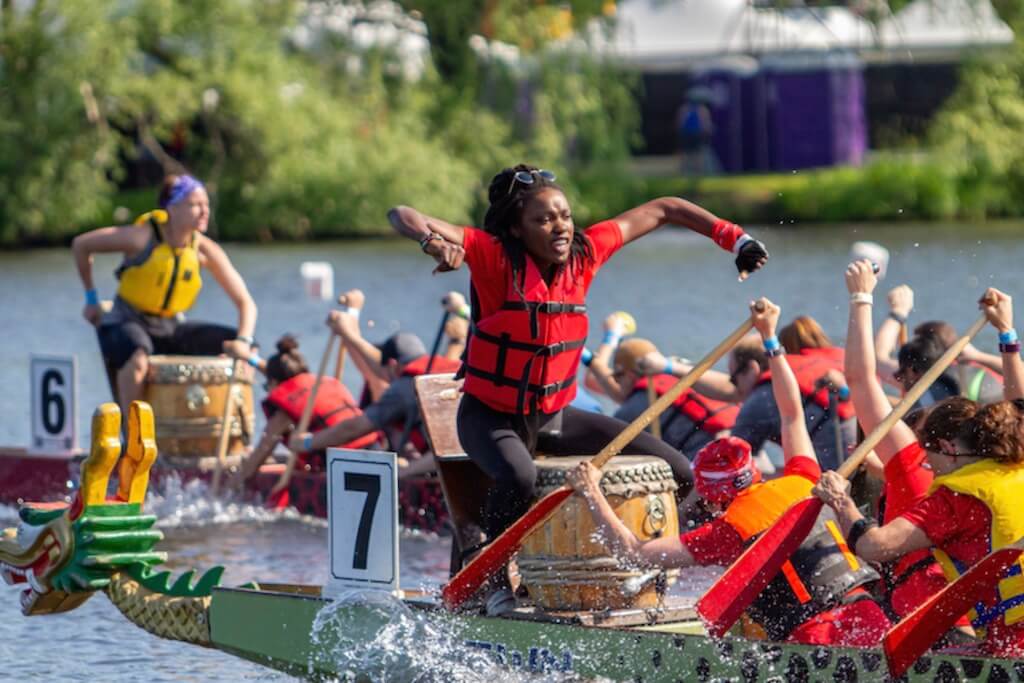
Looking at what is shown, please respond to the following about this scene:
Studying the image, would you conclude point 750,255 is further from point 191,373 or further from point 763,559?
point 191,373

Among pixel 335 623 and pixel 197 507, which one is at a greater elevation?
pixel 335 623

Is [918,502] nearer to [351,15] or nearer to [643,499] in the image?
[643,499]

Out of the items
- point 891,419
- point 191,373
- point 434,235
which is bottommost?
point 191,373

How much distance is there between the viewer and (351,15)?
109ft

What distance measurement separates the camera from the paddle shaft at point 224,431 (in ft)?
41.7

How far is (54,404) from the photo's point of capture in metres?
13.0

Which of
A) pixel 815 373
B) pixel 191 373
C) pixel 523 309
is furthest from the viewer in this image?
pixel 191 373

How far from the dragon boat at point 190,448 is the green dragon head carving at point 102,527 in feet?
12.1

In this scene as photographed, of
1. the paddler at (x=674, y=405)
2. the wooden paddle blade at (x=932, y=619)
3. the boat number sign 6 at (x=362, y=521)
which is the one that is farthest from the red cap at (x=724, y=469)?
the paddler at (x=674, y=405)

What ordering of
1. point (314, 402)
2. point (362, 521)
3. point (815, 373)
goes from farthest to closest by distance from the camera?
point (314, 402) < point (815, 373) < point (362, 521)

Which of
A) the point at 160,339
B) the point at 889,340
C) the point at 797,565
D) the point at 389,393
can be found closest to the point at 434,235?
the point at 797,565

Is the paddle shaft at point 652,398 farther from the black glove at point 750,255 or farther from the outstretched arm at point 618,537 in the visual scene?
the outstretched arm at point 618,537

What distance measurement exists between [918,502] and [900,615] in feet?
2.21

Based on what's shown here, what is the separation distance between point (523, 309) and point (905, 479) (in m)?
1.49
